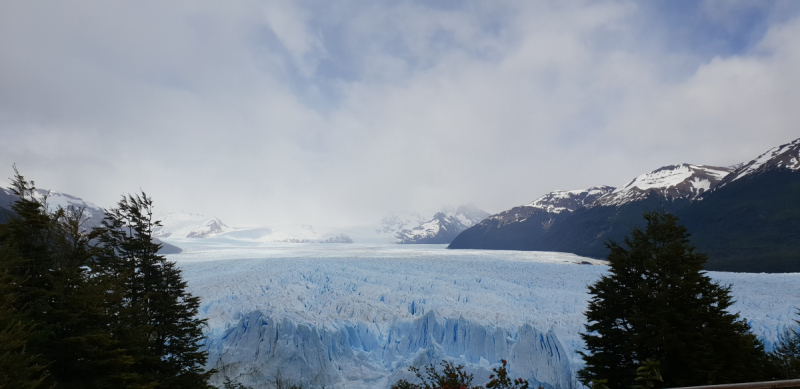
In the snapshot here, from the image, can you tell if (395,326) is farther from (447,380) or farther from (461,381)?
(461,381)

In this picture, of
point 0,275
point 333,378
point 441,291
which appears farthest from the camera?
point 441,291

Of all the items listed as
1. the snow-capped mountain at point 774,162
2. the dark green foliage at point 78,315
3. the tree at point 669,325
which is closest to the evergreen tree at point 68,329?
the dark green foliage at point 78,315

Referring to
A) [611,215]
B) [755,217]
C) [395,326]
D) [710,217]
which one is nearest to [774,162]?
[710,217]

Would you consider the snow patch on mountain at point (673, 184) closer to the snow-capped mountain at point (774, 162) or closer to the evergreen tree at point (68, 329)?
the snow-capped mountain at point (774, 162)

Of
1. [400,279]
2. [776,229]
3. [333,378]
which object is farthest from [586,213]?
[333,378]

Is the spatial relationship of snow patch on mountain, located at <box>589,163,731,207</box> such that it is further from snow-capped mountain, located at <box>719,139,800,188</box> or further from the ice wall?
the ice wall

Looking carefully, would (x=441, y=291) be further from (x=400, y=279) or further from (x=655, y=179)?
(x=655, y=179)

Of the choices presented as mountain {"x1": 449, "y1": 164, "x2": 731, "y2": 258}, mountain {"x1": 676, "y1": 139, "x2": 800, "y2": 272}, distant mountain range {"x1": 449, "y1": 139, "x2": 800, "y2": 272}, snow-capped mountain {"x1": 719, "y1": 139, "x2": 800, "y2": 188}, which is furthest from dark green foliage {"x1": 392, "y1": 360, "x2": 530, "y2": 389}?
snow-capped mountain {"x1": 719, "y1": 139, "x2": 800, "y2": 188}
